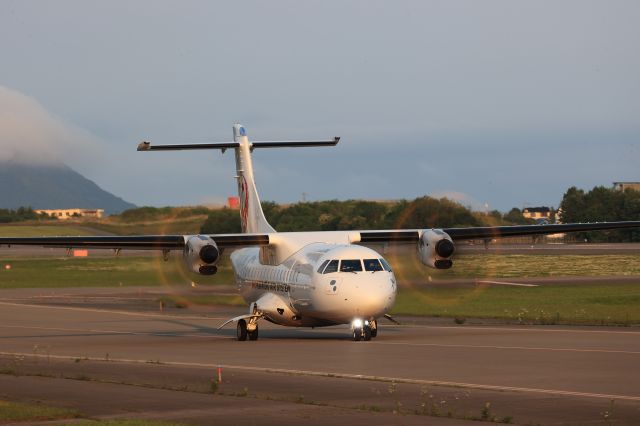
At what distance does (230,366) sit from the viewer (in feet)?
79.8

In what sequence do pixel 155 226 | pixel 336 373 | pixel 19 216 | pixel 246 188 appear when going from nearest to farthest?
1. pixel 336 373
2. pixel 246 188
3. pixel 155 226
4. pixel 19 216

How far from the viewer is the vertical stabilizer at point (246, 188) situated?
3797 centimetres

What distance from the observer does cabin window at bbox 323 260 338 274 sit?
96.6 feet

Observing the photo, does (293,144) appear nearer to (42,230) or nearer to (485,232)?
(485,232)

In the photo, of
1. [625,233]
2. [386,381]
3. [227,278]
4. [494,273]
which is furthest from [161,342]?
[625,233]

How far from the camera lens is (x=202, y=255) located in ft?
Answer: 103

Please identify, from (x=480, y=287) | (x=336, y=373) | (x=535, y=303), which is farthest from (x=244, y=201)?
(x=480, y=287)

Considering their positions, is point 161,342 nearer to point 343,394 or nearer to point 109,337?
point 109,337

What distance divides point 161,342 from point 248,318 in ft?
8.35

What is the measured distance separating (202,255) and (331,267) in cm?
391

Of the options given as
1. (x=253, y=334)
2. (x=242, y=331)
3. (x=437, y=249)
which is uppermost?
(x=437, y=249)

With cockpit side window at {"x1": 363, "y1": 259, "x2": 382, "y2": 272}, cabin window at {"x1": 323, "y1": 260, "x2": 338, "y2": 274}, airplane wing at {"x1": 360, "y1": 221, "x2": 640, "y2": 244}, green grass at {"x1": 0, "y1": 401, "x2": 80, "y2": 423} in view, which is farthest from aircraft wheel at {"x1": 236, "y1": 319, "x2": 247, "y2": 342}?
green grass at {"x1": 0, "y1": 401, "x2": 80, "y2": 423}

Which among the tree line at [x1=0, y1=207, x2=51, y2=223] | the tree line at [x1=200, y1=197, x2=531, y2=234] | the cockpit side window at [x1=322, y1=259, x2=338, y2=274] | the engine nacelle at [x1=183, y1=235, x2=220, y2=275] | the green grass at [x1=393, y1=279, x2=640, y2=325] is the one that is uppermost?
the tree line at [x1=0, y1=207, x2=51, y2=223]

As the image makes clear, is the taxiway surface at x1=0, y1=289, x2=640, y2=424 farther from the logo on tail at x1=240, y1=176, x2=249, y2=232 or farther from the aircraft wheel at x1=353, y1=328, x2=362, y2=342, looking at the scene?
the logo on tail at x1=240, y1=176, x2=249, y2=232
